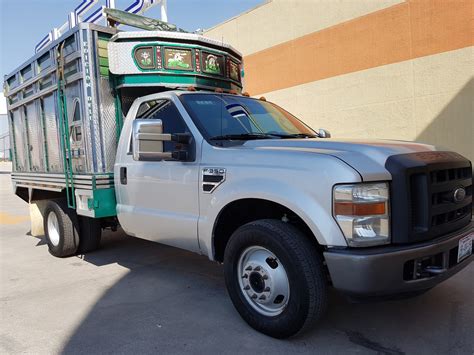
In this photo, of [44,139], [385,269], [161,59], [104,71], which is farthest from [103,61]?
[385,269]

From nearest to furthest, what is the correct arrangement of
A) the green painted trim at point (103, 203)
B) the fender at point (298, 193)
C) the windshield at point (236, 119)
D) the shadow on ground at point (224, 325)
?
the fender at point (298, 193) < the shadow on ground at point (224, 325) < the windshield at point (236, 119) < the green painted trim at point (103, 203)

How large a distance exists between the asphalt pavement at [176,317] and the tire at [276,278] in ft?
0.58

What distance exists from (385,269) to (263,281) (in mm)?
993

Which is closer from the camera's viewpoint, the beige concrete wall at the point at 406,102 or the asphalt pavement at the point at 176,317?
the asphalt pavement at the point at 176,317

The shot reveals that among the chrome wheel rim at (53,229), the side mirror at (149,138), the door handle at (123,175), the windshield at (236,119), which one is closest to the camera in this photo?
the side mirror at (149,138)

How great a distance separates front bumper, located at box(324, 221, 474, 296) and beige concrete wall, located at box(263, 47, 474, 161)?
7.57 metres

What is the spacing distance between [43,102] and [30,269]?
238 cm

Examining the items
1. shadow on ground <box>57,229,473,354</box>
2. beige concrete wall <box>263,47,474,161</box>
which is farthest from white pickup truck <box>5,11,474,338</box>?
beige concrete wall <box>263,47,474,161</box>

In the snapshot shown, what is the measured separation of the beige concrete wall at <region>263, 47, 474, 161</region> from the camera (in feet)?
30.8

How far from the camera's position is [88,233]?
6000mm

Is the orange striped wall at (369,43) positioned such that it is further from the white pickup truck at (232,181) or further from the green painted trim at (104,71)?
the green painted trim at (104,71)

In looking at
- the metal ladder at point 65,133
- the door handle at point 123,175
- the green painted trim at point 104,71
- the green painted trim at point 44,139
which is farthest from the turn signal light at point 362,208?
the green painted trim at point 44,139

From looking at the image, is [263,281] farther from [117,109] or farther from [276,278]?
[117,109]

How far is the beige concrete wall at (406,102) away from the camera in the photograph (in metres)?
9.38
